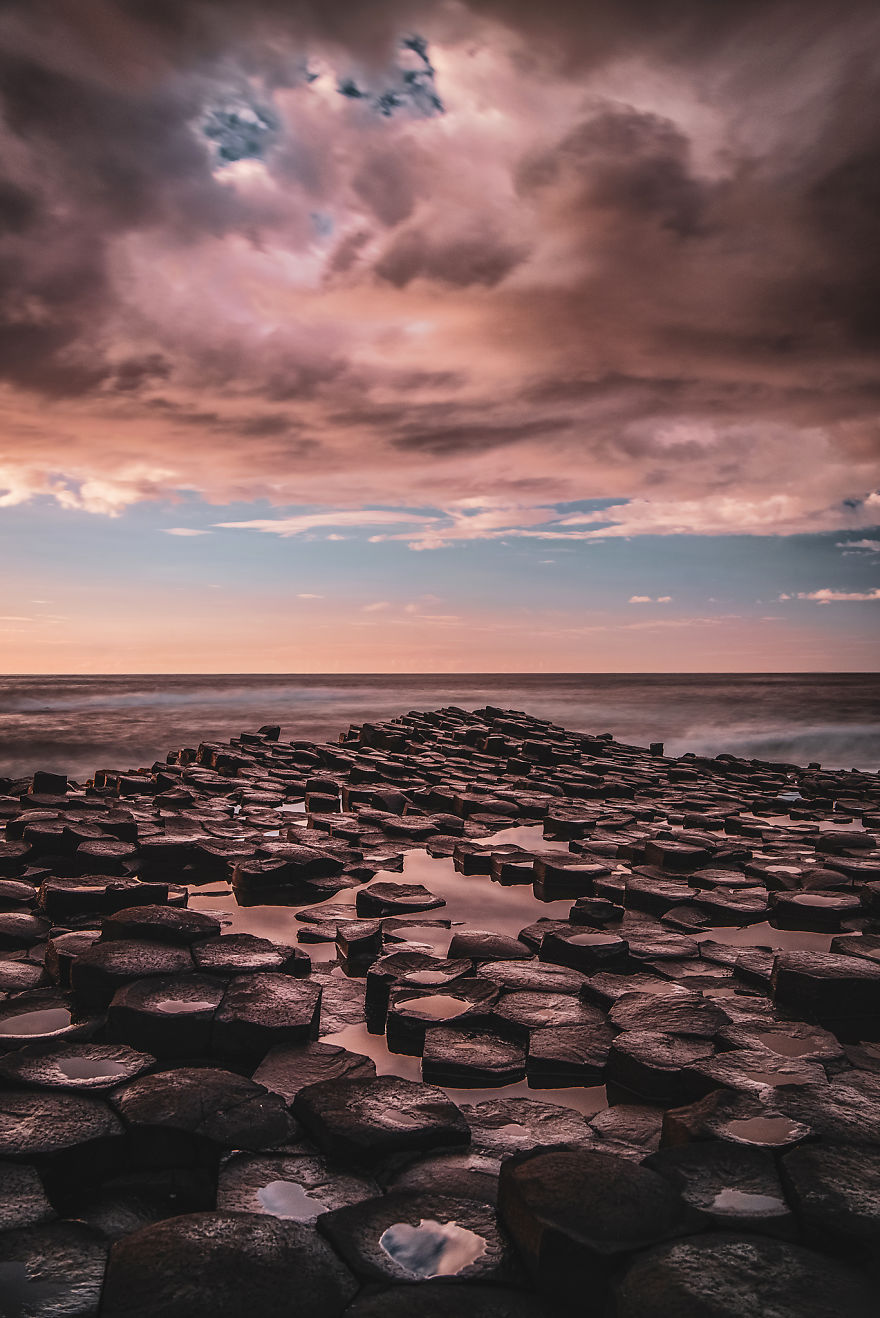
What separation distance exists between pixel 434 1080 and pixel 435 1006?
41cm

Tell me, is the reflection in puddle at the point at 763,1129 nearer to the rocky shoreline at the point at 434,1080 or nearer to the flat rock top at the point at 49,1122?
the rocky shoreline at the point at 434,1080

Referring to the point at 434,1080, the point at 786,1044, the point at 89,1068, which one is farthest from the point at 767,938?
the point at 89,1068

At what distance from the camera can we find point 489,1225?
5.47 ft

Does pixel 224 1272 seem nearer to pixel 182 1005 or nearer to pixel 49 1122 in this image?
pixel 49 1122

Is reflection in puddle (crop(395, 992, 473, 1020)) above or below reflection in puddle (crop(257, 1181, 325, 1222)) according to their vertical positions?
below

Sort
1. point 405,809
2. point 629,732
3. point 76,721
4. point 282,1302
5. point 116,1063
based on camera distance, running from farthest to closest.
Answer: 1. point 76,721
2. point 629,732
3. point 405,809
4. point 116,1063
5. point 282,1302

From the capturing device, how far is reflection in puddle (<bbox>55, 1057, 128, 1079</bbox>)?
2.28 meters

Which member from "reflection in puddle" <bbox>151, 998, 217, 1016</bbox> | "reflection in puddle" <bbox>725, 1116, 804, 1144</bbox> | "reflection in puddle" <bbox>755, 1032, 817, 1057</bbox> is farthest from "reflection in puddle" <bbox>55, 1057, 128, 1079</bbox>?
"reflection in puddle" <bbox>755, 1032, 817, 1057</bbox>

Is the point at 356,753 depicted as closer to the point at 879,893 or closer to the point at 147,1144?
the point at 879,893

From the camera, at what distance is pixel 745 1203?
5.65ft

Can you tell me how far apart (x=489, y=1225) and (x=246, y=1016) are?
3.82ft

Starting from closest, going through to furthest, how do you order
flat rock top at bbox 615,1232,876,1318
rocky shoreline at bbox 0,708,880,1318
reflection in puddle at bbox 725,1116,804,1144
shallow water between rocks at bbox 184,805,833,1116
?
flat rock top at bbox 615,1232,876,1318 < rocky shoreline at bbox 0,708,880,1318 < reflection in puddle at bbox 725,1116,804,1144 < shallow water between rocks at bbox 184,805,833,1116

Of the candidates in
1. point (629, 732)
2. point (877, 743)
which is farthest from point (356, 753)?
point (877, 743)

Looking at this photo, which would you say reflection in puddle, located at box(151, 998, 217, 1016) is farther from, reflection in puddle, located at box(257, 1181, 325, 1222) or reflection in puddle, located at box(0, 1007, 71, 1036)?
reflection in puddle, located at box(257, 1181, 325, 1222)
